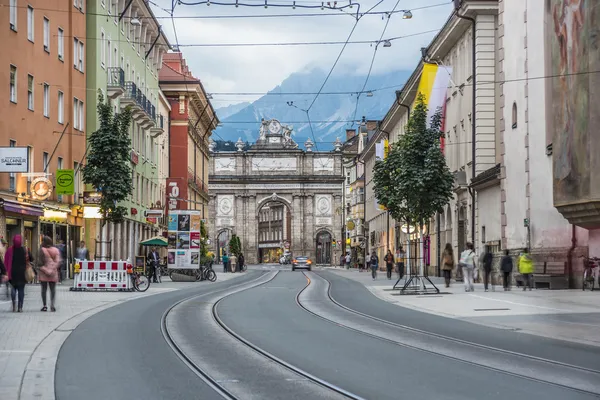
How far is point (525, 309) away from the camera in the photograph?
86.1ft

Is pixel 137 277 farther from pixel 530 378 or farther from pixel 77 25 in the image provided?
pixel 530 378

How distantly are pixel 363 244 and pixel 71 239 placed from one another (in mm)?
64964

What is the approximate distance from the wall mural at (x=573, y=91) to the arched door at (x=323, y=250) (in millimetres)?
112149

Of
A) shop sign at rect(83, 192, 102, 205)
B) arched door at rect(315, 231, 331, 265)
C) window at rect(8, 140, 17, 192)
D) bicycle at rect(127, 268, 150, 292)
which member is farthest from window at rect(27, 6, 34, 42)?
arched door at rect(315, 231, 331, 265)

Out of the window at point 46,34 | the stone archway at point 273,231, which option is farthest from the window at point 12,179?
the stone archway at point 273,231

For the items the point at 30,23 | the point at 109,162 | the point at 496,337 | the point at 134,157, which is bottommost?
the point at 496,337

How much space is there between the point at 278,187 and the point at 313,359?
12173 cm

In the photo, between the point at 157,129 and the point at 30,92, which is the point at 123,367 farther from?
the point at 157,129

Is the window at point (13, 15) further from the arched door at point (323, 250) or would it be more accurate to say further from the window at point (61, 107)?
the arched door at point (323, 250)

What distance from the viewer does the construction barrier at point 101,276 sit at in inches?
1494

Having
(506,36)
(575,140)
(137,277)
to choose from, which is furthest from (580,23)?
(137,277)

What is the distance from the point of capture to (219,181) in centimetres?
13712

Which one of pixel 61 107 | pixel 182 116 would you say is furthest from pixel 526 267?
pixel 182 116

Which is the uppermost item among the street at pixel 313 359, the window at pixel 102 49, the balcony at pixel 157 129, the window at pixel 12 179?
the window at pixel 102 49
